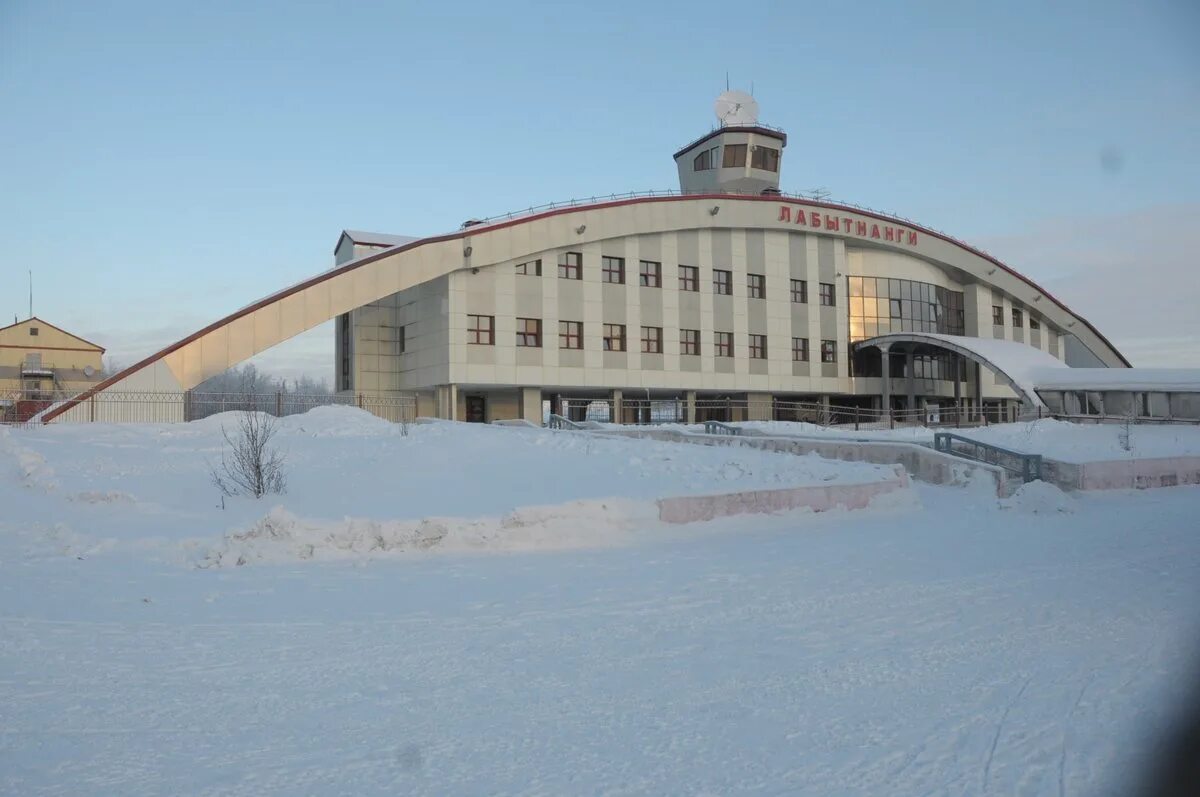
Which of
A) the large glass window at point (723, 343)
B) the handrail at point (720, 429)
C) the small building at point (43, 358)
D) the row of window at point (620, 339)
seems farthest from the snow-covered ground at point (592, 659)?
the small building at point (43, 358)

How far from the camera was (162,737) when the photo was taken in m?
4.71

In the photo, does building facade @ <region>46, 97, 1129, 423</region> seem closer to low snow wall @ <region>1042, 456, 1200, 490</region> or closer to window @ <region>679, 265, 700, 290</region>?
window @ <region>679, 265, 700, 290</region>

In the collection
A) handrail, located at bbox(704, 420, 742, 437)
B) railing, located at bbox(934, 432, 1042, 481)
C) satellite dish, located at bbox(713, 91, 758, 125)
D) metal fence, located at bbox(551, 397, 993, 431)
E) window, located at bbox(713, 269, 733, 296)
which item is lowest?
railing, located at bbox(934, 432, 1042, 481)

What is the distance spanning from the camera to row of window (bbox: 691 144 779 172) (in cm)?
4878

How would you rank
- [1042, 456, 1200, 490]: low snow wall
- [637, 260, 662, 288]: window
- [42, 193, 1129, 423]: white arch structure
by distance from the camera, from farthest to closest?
[637, 260, 662, 288]: window, [42, 193, 1129, 423]: white arch structure, [1042, 456, 1200, 490]: low snow wall

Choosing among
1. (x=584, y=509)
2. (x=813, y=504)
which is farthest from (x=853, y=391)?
(x=584, y=509)

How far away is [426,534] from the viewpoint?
1147cm

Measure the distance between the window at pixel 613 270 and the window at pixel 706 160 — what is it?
1281 cm

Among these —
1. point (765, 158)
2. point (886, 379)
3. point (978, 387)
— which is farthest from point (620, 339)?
point (978, 387)

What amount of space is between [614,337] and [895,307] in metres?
18.6

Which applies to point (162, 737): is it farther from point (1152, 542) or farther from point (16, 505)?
point (1152, 542)

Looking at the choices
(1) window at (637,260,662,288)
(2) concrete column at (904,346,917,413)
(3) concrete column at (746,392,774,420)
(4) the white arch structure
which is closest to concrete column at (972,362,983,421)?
(2) concrete column at (904,346,917,413)

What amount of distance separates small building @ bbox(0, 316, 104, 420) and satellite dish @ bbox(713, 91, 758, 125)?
54.1m

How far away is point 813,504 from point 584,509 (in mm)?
4736
